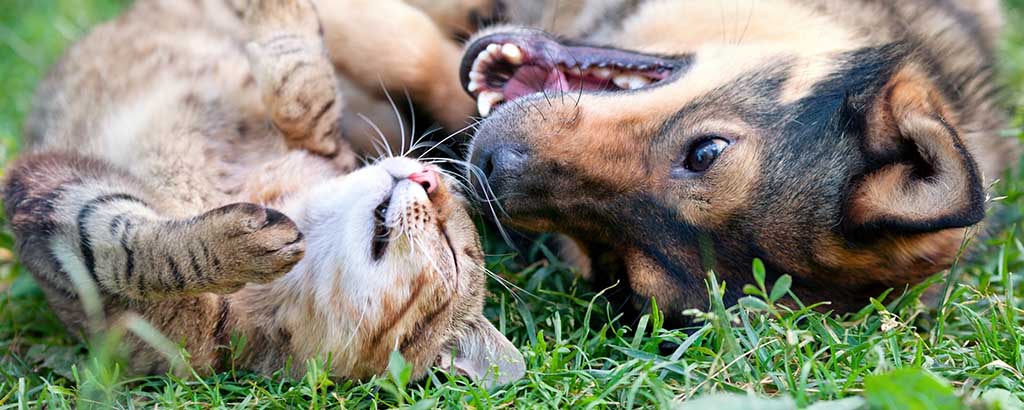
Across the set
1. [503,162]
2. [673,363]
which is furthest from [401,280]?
[673,363]

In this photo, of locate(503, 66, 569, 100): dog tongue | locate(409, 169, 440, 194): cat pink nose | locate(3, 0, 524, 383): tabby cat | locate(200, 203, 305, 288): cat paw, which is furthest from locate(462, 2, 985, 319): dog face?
locate(200, 203, 305, 288): cat paw

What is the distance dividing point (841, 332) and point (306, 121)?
243cm

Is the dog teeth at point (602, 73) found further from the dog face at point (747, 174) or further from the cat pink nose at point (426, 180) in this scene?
the cat pink nose at point (426, 180)

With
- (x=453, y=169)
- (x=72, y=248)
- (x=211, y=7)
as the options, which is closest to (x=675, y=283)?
(x=453, y=169)

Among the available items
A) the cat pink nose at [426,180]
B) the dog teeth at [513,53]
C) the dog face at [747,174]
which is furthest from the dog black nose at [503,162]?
the dog teeth at [513,53]

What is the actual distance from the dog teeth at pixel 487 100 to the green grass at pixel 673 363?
0.78 metres

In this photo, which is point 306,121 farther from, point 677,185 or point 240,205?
point 677,185

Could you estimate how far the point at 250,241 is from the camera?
3154 mm

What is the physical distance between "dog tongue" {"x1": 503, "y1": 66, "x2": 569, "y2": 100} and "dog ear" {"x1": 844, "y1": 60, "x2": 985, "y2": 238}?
1225mm

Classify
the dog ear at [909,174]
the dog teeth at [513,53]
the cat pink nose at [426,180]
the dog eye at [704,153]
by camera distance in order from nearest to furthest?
1. the dog ear at [909,174]
2. the dog eye at [704,153]
3. the cat pink nose at [426,180]
4. the dog teeth at [513,53]

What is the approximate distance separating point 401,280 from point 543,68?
3.83 ft

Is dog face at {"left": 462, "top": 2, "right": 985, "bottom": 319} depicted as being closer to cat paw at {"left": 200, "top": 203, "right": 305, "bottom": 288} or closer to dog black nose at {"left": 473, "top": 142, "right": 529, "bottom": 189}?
dog black nose at {"left": 473, "top": 142, "right": 529, "bottom": 189}

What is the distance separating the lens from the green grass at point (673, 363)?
309 centimetres

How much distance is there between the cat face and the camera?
3.54m
